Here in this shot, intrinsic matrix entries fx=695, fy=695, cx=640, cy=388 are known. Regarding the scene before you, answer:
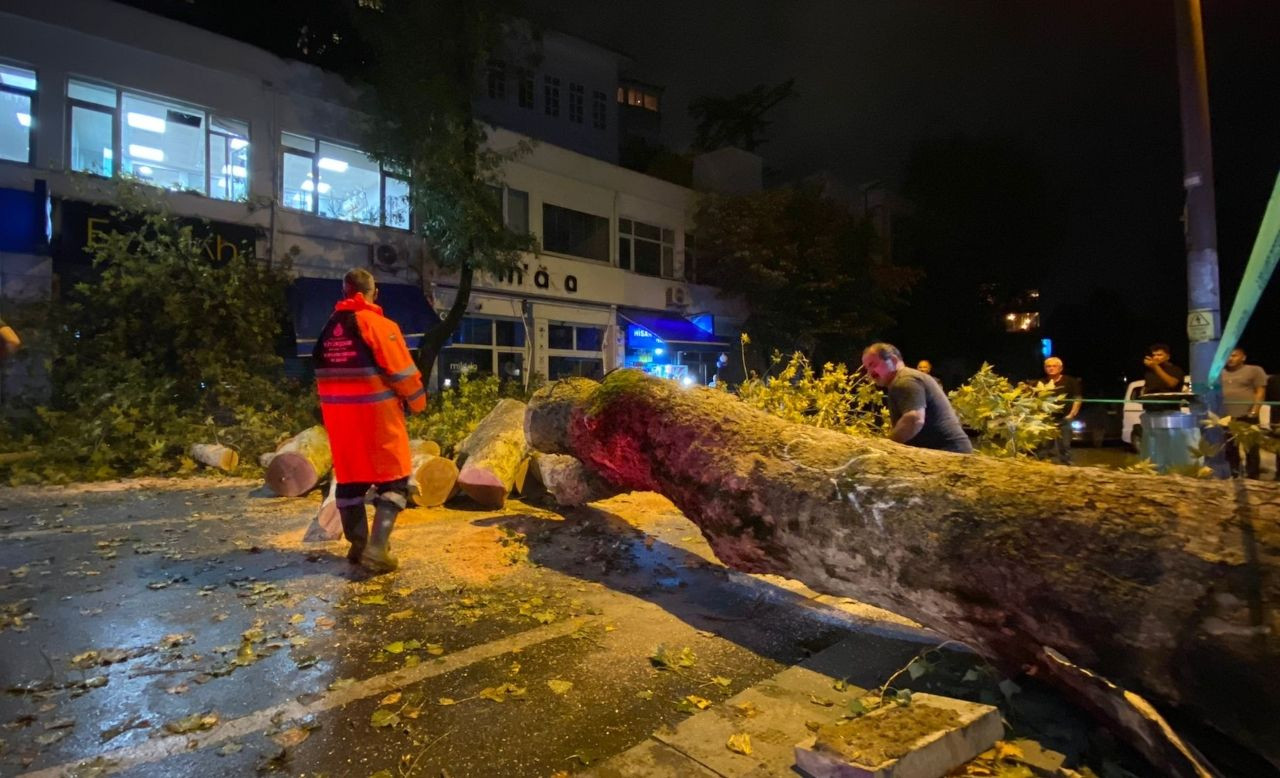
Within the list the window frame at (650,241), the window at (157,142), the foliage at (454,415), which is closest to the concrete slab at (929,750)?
the foliage at (454,415)

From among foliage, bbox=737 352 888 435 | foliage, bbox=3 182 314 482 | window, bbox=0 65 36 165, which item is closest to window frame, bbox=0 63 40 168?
window, bbox=0 65 36 165

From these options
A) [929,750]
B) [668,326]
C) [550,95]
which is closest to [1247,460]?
[929,750]

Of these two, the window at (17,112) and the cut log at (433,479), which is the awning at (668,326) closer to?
the window at (17,112)

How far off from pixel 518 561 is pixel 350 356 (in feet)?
5.87

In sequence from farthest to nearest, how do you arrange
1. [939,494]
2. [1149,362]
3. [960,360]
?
[960,360]
[1149,362]
[939,494]

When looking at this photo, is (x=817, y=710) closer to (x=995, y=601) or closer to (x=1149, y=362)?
(x=995, y=601)

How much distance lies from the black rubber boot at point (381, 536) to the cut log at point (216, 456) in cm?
519

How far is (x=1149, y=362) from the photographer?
821 centimetres

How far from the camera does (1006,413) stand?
5465mm

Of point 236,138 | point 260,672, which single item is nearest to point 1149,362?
point 260,672

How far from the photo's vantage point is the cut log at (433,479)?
636cm

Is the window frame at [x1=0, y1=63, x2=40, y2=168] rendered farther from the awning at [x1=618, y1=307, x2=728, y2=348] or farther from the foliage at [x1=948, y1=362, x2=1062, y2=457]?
the foliage at [x1=948, y1=362, x2=1062, y2=457]

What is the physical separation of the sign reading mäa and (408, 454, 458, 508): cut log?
6.75 m

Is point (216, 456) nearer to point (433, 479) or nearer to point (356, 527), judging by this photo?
point (433, 479)
